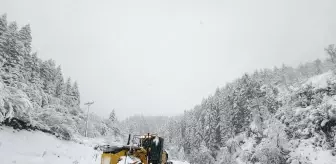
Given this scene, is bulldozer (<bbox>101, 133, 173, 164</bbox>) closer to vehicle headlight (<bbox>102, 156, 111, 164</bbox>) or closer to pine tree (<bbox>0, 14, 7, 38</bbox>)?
vehicle headlight (<bbox>102, 156, 111, 164</bbox>)

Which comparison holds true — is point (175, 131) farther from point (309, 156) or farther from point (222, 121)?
point (309, 156)

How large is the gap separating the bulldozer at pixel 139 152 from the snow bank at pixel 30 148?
198 inches

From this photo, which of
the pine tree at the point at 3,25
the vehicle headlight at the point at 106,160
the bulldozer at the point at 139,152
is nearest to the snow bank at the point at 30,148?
the vehicle headlight at the point at 106,160

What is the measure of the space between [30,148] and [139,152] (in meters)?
7.98

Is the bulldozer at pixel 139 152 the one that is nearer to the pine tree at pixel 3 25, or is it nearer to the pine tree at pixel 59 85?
the pine tree at pixel 3 25

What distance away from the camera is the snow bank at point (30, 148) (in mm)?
11574

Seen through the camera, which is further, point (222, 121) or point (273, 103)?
point (222, 121)

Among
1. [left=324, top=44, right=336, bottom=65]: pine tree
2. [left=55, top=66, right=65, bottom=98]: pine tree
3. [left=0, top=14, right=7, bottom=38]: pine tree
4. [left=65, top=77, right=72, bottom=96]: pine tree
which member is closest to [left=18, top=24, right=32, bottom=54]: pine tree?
[left=0, top=14, right=7, bottom=38]: pine tree

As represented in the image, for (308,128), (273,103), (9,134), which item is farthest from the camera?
(273,103)

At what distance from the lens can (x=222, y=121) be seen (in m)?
73.0

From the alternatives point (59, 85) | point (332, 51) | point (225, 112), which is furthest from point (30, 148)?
point (332, 51)

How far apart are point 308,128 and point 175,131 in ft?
263

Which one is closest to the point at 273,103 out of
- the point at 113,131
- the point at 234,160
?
the point at 234,160

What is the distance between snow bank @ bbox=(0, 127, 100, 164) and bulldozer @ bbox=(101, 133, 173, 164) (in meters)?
5.02
